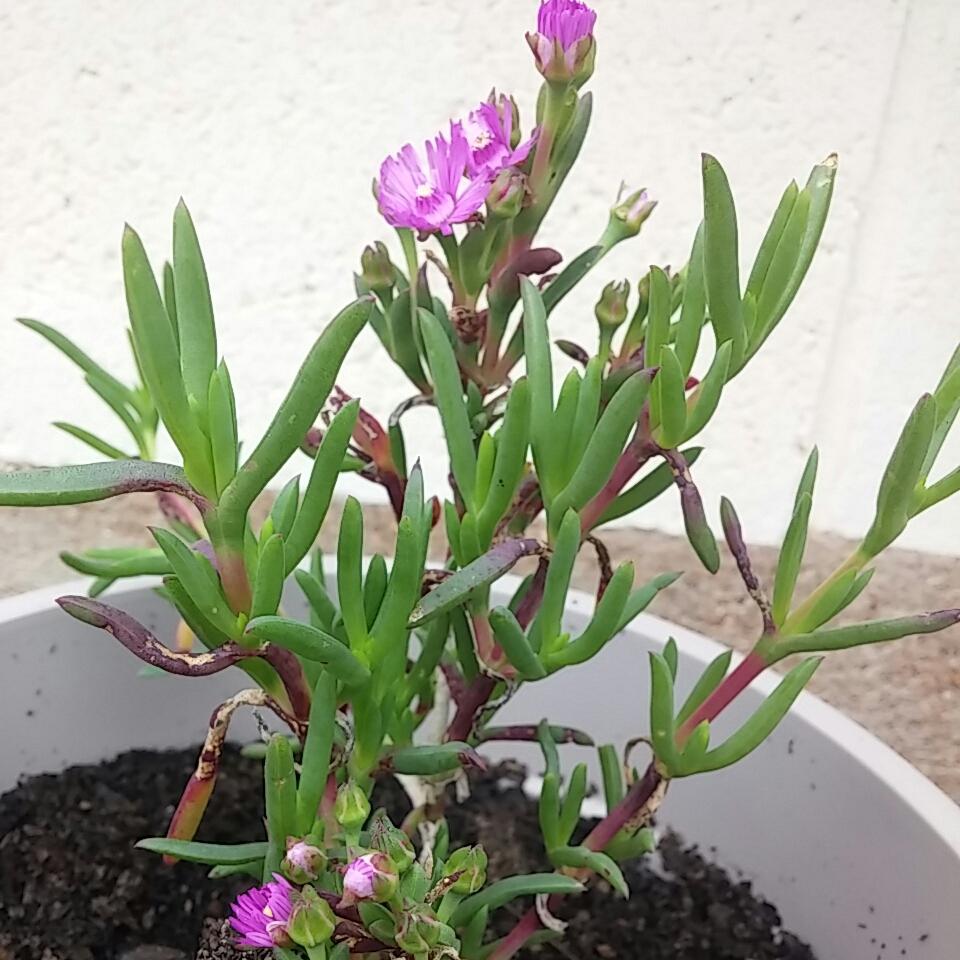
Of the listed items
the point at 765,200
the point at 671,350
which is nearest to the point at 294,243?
the point at 765,200

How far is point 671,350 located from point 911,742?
62cm

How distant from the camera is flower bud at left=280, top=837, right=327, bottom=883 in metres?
0.34

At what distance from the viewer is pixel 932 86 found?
0.83 meters

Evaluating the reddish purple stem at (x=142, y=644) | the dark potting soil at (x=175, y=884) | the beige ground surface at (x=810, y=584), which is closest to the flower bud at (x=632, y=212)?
the reddish purple stem at (x=142, y=644)

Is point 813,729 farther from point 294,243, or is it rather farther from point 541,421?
point 294,243

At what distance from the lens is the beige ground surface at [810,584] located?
0.89 m

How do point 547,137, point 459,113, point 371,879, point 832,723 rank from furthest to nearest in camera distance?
1. point 459,113
2. point 832,723
3. point 547,137
4. point 371,879

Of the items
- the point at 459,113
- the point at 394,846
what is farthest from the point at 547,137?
the point at 459,113

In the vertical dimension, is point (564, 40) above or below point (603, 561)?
above

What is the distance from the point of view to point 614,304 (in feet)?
1.43

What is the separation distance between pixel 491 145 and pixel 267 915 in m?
0.28

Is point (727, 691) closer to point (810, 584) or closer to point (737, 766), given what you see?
point (737, 766)

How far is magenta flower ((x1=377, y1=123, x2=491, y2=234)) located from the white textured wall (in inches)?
19.7

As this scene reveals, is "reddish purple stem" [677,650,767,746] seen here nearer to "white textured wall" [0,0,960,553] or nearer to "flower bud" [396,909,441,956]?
"flower bud" [396,909,441,956]
